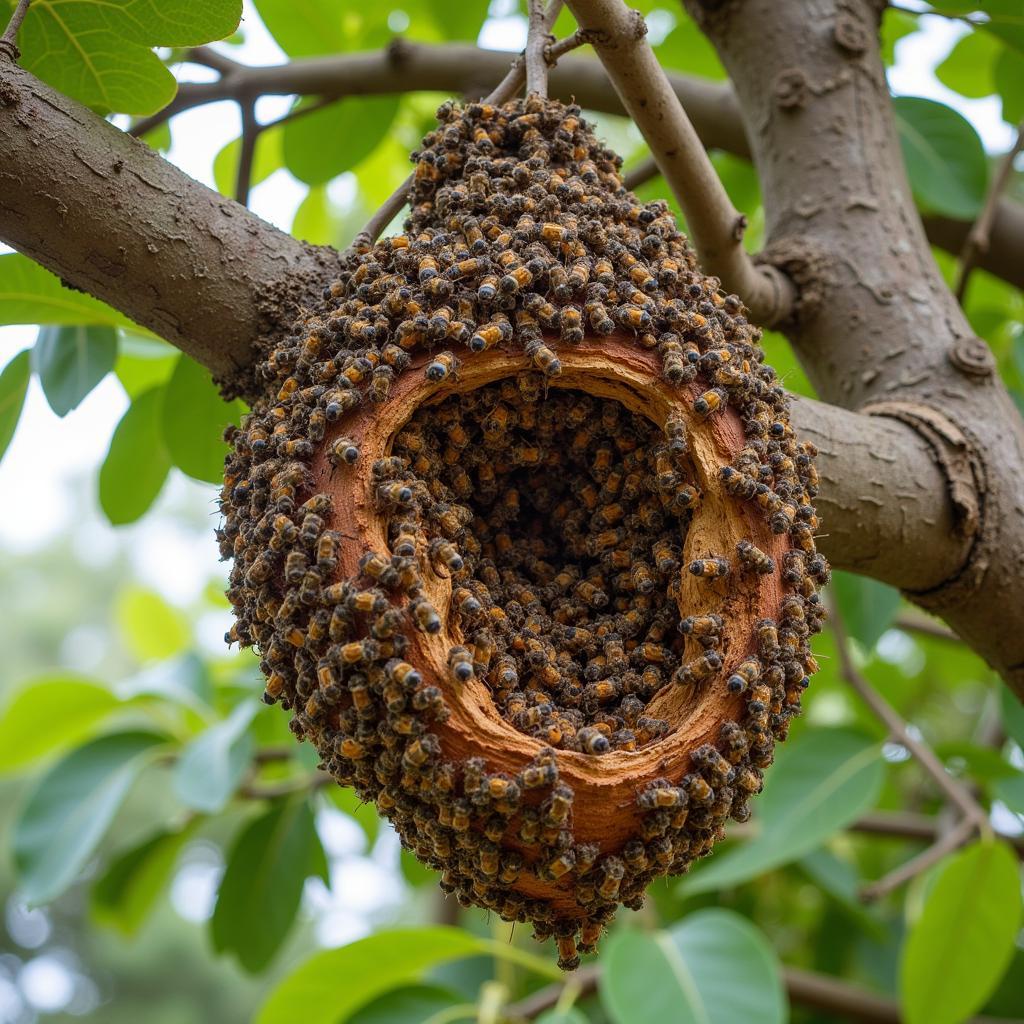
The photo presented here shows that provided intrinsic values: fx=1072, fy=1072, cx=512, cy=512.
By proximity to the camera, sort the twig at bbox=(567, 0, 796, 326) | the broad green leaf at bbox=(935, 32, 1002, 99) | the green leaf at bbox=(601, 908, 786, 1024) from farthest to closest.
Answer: the broad green leaf at bbox=(935, 32, 1002, 99) < the green leaf at bbox=(601, 908, 786, 1024) < the twig at bbox=(567, 0, 796, 326)

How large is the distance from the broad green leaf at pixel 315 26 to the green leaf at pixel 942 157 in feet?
4.45

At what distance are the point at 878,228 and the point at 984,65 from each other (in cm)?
145

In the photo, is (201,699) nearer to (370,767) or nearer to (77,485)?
(370,767)

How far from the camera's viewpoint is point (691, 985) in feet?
7.48

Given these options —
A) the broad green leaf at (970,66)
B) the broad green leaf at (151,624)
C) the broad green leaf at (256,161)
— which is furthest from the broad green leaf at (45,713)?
the broad green leaf at (970,66)

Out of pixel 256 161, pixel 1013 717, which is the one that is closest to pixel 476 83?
pixel 256 161

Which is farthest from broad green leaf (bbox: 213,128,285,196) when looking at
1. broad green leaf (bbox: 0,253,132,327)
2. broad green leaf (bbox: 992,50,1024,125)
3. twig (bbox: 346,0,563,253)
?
broad green leaf (bbox: 992,50,1024,125)

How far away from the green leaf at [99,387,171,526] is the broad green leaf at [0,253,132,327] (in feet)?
1.57

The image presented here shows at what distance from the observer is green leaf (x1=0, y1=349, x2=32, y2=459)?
6.50ft

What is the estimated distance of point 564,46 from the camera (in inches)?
57.8

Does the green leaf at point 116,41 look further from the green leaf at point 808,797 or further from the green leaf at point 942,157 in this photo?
the green leaf at point 808,797

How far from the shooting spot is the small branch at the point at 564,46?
4.66ft

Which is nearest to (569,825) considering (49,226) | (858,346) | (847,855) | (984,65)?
(49,226)

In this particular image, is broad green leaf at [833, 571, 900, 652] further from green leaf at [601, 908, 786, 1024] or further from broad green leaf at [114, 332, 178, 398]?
broad green leaf at [114, 332, 178, 398]
